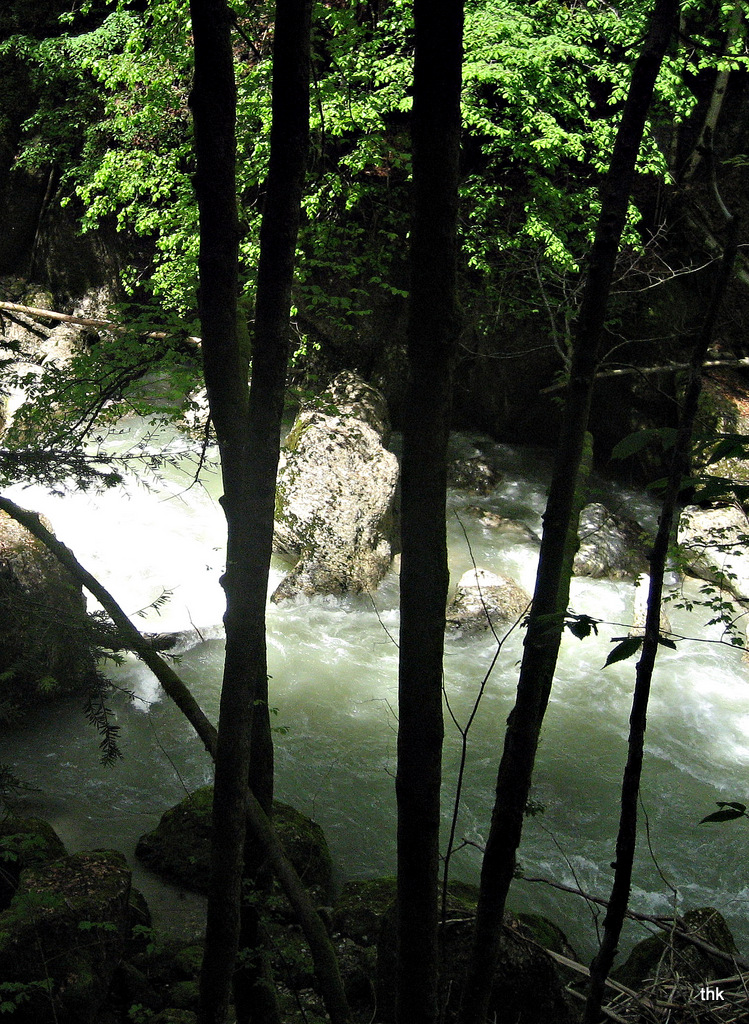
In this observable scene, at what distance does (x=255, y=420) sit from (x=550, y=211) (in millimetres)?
7898

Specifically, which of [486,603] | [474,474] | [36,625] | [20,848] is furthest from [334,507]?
[36,625]

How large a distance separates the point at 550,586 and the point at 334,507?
281 inches

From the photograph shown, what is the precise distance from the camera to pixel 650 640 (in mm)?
1693

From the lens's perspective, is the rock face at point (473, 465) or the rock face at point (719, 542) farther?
the rock face at point (473, 465)

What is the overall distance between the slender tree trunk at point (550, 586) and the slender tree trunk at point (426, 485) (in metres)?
0.24

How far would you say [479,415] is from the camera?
43.1 ft

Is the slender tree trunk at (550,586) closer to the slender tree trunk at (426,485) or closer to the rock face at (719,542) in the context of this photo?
the slender tree trunk at (426,485)

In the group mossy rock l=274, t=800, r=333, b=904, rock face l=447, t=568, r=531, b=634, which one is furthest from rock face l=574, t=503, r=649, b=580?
mossy rock l=274, t=800, r=333, b=904

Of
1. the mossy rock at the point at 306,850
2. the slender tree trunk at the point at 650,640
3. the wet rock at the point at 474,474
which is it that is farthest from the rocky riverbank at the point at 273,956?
the wet rock at the point at 474,474

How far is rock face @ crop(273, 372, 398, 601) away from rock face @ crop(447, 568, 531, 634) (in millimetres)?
1110

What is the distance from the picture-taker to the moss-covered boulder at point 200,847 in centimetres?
471

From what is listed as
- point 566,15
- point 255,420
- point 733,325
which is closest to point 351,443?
point 566,15

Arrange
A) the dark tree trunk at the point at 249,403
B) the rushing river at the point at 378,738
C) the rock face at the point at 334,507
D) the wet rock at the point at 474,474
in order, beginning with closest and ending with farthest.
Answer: the dark tree trunk at the point at 249,403 < the rushing river at the point at 378,738 < the rock face at the point at 334,507 < the wet rock at the point at 474,474

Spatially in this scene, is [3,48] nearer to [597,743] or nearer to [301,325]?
[301,325]
